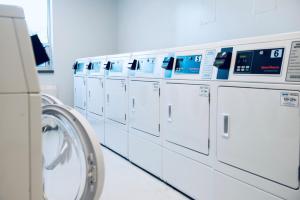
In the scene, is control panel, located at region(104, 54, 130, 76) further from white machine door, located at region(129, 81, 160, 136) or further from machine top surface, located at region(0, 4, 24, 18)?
machine top surface, located at region(0, 4, 24, 18)

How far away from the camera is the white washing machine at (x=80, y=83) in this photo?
484 centimetres

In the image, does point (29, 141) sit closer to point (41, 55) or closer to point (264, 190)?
point (41, 55)

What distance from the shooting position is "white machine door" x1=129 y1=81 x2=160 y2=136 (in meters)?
2.92

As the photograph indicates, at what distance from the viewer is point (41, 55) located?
1.38 m

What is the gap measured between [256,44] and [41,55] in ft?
4.27

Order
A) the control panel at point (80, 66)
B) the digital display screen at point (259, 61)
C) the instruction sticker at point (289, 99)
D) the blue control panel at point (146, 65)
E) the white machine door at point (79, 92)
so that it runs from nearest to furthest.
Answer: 1. the instruction sticker at point (289, 99)
2. the digital display screen at point (259, 61)
3. the blue control panel at point (146, 65)
4. the control panel at point (80, 66)
5. the white machine door at point (79, 92)

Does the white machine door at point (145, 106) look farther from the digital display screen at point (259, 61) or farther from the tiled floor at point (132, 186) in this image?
the digital display screen at point (259, 61)

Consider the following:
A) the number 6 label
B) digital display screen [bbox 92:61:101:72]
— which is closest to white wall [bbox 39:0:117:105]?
digital display screen [bbox 92:61:101:72]

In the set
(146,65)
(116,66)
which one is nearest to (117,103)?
(116,66)

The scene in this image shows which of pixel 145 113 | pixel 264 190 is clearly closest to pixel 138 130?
pixel 145 113

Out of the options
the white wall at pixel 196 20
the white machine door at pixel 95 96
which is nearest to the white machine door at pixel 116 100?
the white machine door at pixel 95 96

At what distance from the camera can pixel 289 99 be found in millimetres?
1623

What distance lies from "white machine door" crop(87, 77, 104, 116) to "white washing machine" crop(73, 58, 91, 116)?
0.20 m

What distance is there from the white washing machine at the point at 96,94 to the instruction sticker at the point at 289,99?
2902mm
